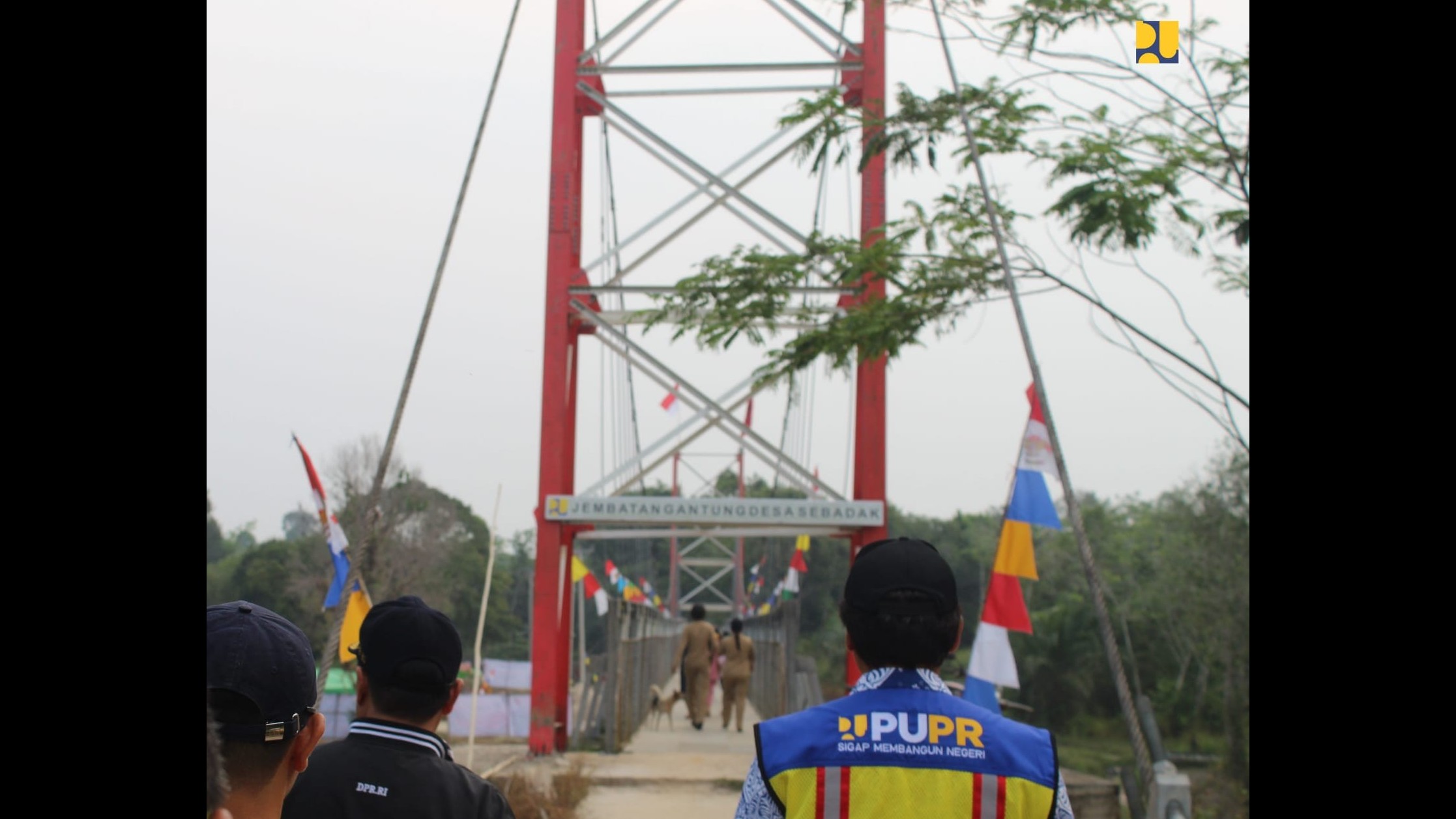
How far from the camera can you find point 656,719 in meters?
17.5

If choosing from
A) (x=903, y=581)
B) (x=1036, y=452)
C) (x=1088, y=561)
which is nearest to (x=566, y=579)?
(x=1036, y=452)

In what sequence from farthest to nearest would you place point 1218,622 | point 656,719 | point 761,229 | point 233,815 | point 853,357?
point 1218,622 < point 656,719 < point 761,229 < point 853,357 < point 233,815

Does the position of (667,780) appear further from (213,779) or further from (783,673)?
(213,779)

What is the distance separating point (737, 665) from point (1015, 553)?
858 centimetres

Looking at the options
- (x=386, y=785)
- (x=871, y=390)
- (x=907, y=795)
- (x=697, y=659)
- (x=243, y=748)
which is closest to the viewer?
(x=243, y=748)

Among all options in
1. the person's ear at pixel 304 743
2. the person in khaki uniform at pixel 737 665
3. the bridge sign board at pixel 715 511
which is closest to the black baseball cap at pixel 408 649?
the person's ear at pixel 304 743

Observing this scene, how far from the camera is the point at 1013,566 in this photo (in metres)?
6.80

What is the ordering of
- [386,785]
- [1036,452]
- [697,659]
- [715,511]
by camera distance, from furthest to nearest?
[697,659], [715,511], [1036,452], [386,785]

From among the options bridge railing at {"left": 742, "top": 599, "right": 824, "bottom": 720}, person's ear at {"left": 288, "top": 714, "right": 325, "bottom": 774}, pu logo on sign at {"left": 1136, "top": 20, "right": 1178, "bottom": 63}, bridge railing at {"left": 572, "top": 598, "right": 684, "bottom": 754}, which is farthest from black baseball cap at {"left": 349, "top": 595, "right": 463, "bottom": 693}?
bridge railing at {"left": 572, "top": 598, "right": 684, "bottom": 754}

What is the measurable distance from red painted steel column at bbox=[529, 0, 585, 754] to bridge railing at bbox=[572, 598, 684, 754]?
2.10ft

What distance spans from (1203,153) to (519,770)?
6.80m

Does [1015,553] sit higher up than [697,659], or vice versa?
[1015,553]

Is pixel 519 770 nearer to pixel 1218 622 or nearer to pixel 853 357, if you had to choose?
pixel 853 357
